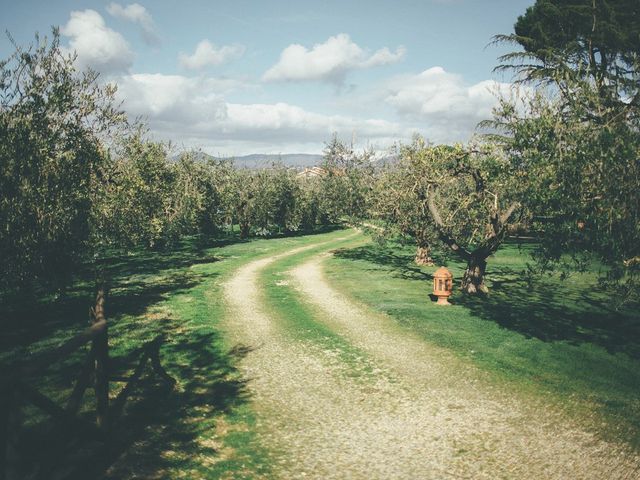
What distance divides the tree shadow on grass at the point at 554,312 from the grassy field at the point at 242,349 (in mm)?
69

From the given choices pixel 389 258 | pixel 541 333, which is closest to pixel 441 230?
pixel 541 333

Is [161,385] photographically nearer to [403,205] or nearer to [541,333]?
[541,333]

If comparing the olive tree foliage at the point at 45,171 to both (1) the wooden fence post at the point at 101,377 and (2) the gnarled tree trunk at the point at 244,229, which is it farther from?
(2) the gnarled tree trunk at the point at 244,229

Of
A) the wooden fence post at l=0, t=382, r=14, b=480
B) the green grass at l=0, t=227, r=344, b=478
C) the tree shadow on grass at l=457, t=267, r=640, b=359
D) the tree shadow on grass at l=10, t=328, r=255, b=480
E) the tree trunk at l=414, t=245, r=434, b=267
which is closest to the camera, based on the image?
the wooden fence post at l=0, t=382, r=14, b=480

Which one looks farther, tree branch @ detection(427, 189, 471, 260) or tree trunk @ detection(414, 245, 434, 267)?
tree trunk @ detection(414, 245, 434, 267)

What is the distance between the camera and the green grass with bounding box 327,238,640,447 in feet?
37.6

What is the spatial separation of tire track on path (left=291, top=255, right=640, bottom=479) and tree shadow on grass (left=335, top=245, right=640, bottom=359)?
5.74 m

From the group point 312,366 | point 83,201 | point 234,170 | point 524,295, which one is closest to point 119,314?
point 83,201

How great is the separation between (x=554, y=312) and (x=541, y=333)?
386 cm

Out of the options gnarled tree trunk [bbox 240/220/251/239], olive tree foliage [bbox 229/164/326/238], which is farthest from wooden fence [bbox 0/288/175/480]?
gnarled tree trunk [bbox 240/220/251/239]

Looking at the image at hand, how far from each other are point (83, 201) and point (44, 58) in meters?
5.06

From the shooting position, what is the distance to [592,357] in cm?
1422

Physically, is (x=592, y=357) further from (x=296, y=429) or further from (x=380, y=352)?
(x=296, y=429)

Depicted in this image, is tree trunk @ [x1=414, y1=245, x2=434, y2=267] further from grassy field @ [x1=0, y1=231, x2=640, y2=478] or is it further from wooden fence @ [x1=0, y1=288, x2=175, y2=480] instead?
wooden fence @ [x1=0, y1=288, x2=175, y2=480]
